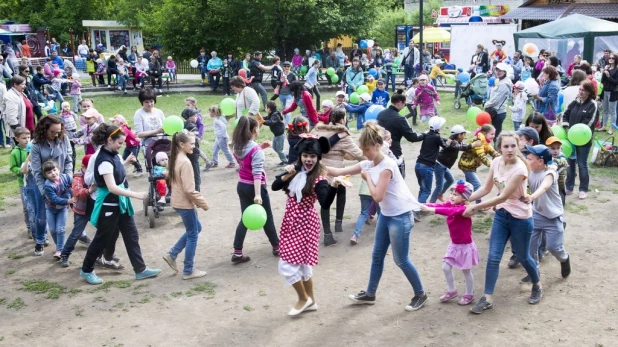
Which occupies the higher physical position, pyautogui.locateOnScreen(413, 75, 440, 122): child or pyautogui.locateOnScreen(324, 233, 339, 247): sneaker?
pyautogui.locateOnScreen(413, 75, 440, 122): child

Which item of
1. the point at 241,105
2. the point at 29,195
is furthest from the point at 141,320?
the point at 241,105

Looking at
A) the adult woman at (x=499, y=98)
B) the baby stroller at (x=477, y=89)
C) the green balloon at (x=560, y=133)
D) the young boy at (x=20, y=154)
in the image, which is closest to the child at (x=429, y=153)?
the green balloon at (x=560, y=133)

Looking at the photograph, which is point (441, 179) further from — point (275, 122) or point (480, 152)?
point (275, 122)

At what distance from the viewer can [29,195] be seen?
25.5 ft

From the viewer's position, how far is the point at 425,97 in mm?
13875

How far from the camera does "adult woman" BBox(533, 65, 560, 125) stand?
12.2m

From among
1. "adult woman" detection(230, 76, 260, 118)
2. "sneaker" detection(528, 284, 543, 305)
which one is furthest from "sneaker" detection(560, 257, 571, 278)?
"adult woman" detection(230, 76, 260, 118)

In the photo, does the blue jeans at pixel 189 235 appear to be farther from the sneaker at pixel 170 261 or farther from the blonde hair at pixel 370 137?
the blonde hair at pixel 370 137

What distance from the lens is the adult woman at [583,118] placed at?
29.4ft

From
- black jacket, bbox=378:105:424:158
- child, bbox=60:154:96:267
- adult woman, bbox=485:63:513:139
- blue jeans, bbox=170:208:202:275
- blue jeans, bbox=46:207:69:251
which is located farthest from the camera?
adult woman, bbox=485:63:513:139

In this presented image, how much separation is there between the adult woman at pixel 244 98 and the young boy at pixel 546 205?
18.8 ft

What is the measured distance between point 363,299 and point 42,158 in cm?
414

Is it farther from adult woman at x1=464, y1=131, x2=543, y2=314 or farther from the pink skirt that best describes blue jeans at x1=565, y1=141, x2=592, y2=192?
the pink skirt

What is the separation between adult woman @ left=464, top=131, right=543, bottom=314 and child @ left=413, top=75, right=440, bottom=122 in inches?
329
